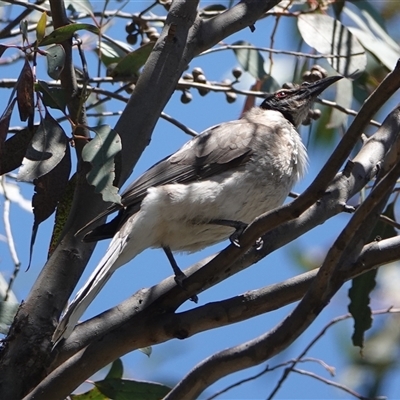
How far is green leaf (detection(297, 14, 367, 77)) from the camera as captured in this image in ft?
11.3

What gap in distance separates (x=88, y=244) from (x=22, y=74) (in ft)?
1.91

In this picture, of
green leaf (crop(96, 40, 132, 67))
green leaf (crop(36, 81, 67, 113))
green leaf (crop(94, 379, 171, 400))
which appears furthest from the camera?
green leaf (crop(96, 40, 132, 67))

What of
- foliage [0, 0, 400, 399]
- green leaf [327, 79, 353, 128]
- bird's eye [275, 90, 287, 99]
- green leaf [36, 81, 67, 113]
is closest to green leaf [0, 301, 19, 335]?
foliage [0, 0, 400, 399]

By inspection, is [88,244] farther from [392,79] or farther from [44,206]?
[392,79]

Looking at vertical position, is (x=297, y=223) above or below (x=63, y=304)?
above

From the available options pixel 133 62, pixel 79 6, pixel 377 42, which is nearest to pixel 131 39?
pixel 79 6

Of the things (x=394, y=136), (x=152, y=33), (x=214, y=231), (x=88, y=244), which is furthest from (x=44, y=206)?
(x=152, y=33)

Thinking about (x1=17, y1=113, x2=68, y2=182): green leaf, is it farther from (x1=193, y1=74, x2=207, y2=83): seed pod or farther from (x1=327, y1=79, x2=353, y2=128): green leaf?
(x1=327, y1=79, x2=353, y2=128): green leaf

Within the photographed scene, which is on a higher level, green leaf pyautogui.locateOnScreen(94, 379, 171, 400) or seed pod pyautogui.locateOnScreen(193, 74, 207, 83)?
seed pod pyautogui.locateOnScreen(193, 74, 207, 83)

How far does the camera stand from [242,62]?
387 centimetres

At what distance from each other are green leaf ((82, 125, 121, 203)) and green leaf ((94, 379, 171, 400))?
0.83 m

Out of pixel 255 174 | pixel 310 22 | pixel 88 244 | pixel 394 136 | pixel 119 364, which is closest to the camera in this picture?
→ pixel 88 244

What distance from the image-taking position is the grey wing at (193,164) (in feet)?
10.7

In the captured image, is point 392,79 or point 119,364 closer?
point 392,79
